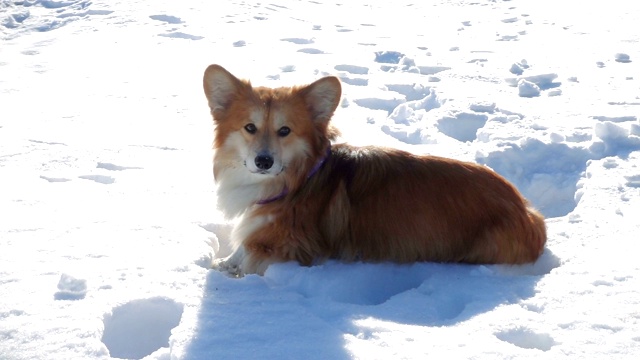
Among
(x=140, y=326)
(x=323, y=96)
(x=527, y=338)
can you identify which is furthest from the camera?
(x=323, y=96)

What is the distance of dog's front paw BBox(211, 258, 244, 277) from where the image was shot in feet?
11.4

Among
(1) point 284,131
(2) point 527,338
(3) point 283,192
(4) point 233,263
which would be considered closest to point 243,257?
(4) point 233,263

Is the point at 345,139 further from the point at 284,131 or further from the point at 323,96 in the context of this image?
the point at 284,131

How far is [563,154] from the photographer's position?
5.00 metres

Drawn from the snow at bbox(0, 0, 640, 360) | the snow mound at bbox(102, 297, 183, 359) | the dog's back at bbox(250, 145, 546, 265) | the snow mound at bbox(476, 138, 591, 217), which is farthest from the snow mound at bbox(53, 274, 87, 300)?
the snow mound at bbox(476, 138, 591, 217)

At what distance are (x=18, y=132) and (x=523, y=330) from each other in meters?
4.09

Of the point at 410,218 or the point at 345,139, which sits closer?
the point at 410,218

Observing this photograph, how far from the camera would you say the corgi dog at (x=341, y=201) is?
356 centimetres

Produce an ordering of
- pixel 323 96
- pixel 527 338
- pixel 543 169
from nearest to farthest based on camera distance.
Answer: pixel 527 338
pixel 323 96
pixel 543 169

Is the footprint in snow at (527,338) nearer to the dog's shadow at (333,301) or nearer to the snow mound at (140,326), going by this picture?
the dog's shadow at (333,301)

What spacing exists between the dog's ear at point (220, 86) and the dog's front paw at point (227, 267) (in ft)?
2.78

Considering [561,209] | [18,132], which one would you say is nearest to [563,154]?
[561,209]

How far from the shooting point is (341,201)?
3621 millimetres

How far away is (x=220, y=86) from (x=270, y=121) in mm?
363
